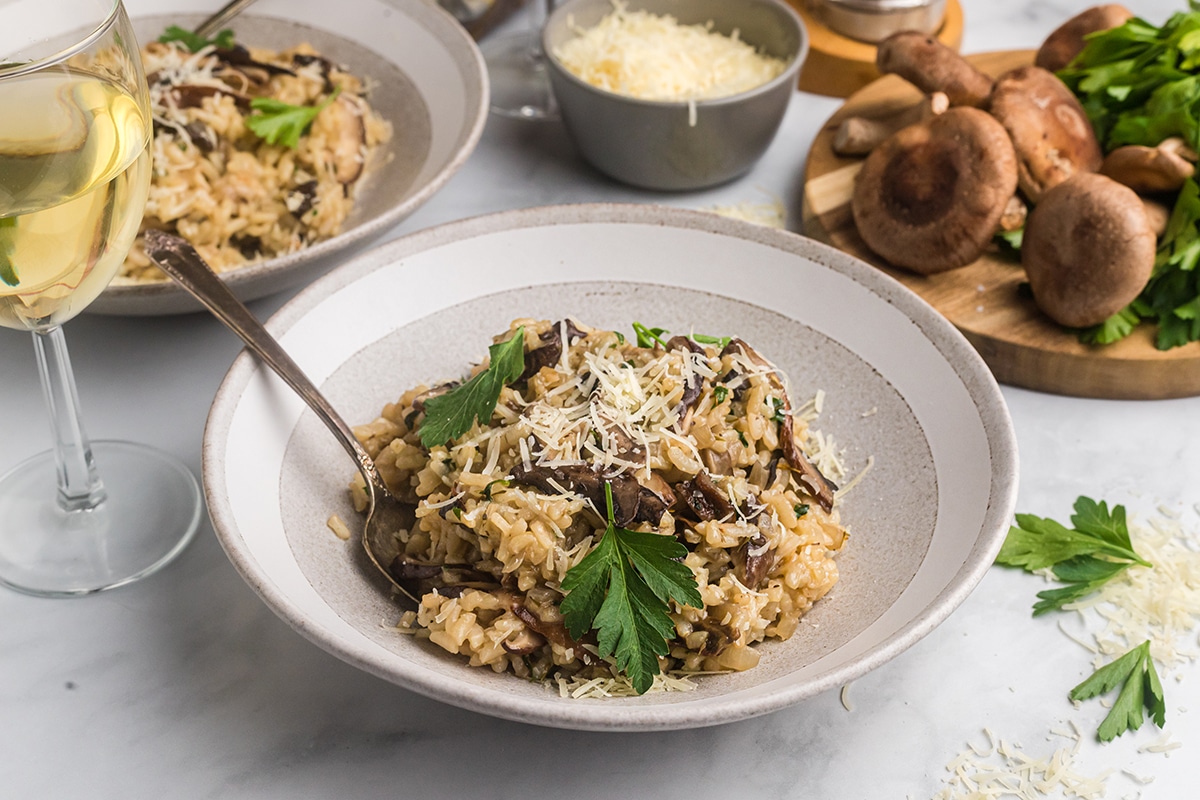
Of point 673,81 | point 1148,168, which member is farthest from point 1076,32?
point 673,81

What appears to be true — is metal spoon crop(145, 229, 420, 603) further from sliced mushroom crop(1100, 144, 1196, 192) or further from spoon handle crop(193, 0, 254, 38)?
sliced mushroom crop(1100, 144, 1196, 192)

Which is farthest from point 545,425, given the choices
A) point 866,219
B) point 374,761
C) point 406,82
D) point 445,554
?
point 406,82

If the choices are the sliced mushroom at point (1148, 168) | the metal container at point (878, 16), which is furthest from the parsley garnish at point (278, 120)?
the sliced mushroom at point (1148, 168)

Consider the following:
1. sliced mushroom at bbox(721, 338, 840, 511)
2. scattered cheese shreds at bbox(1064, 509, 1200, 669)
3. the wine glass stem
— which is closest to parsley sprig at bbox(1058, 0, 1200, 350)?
scattered cheese shreds at bbox(1064, 509, 1200, 669)

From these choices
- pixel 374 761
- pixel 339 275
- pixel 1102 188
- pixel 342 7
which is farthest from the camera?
pixel 342 7

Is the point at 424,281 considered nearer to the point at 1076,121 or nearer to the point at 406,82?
the point at 406,82

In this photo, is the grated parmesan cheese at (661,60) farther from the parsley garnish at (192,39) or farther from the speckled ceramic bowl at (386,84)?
the parsley garnish at (192,39)
